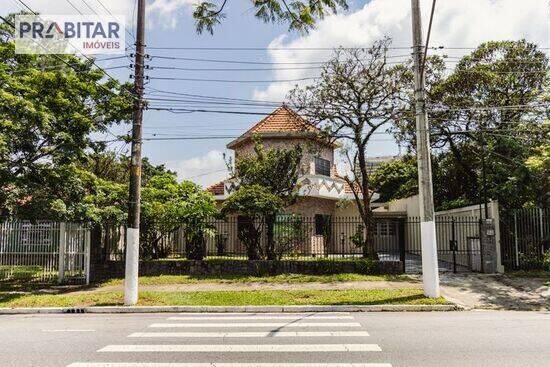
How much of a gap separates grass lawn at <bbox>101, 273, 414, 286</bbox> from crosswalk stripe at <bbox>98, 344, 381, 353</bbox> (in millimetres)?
8376

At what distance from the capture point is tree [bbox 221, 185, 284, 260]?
17.9m

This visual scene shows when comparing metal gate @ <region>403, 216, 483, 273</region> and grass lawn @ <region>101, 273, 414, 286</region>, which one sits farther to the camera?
metal gate @ <region>403, 216, 483, 273</region>

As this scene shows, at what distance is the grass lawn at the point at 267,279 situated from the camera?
52.6 feet

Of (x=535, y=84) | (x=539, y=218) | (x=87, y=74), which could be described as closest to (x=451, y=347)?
(x=539, y=218)

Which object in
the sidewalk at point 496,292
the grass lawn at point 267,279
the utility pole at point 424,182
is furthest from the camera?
the grass lawn at point 267,279

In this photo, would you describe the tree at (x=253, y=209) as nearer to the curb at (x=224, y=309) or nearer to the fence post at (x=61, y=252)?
the fence post at (x=61, y=252)

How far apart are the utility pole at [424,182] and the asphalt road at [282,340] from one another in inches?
59.2

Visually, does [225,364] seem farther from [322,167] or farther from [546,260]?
[322,167]

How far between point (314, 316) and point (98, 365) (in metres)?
5.74

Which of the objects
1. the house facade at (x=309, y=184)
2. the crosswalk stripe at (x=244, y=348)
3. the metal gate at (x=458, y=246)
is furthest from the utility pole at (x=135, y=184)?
the metal gate at (x=458, y=246)

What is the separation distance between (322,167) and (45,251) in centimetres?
1498

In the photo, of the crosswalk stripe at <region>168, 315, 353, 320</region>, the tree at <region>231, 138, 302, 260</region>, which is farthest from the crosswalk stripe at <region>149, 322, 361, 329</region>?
the tree at <region>231, 138, 302, 260</region>

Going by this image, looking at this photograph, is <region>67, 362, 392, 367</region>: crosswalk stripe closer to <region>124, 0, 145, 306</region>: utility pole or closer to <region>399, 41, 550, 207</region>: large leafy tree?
<region>124, 0, 145, 306</region>: utility pole

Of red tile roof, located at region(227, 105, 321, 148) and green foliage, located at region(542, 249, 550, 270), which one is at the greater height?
red tile roof, located at region(227, 105, 321, 148)
